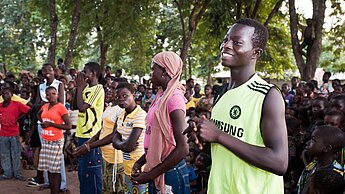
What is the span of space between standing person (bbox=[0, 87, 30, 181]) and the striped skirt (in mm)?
1664

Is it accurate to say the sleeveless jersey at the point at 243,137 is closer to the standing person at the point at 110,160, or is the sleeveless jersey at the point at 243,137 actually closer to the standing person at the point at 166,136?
the standing person at the point at 166,136

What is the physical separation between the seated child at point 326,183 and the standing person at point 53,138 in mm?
3533

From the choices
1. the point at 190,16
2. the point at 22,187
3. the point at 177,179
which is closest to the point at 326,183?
the point at 177,179

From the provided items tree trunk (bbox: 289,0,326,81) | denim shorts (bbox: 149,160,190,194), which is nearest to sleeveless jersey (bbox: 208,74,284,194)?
denim shorts (bbox: 149,160,190,194)

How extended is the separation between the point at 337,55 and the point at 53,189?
12149 millimetres

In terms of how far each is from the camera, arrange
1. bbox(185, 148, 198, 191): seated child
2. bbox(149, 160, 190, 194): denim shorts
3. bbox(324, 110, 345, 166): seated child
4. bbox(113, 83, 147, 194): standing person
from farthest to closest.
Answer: bbox(185, 148, 198, 191): seated child
bbox(324, 110, 345, 166): seated child
bbox(113, 83, 147, 194): standing person
bbox(149, 160, 190, 194): denim shorts

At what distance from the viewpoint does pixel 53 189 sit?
229 inches

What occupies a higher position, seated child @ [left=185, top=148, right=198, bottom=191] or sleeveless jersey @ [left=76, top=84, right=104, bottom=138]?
sleeveless jersey @ [left=76, top=84, right=104, bottom=138]

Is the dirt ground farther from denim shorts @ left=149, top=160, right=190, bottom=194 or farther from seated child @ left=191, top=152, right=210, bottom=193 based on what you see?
denim shorts @ left=149, top=160, right=190, bottom=194

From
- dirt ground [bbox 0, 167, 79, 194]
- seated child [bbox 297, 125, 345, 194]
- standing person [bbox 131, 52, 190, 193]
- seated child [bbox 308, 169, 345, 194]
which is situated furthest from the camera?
dirt ground [bbox 0, 167, 79, 194]

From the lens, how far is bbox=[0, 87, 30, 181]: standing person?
7191 millimetres

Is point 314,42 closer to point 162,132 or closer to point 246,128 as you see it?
point 162,132

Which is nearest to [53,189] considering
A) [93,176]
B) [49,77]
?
[93,176]

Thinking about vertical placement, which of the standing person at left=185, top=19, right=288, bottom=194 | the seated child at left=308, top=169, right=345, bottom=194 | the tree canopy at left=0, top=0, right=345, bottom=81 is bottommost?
the seated child at left=308, top=169, right=345, bottom=194
